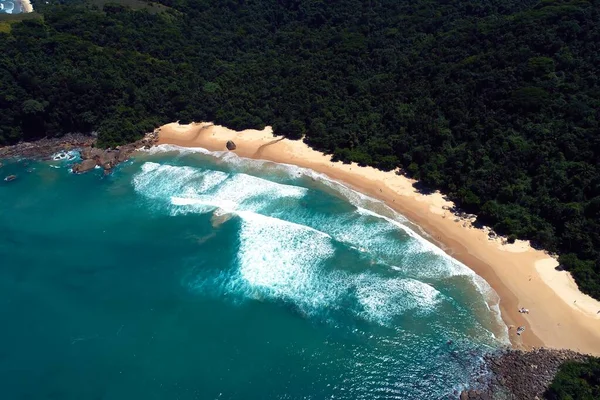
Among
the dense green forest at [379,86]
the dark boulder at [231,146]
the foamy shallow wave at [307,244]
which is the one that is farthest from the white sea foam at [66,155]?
the dark boulder at [231,146]

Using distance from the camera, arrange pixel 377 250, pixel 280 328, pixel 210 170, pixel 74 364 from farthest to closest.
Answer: pixel 210 170 → pixel 377 250 → pixel 280 328 → pixel 74 364

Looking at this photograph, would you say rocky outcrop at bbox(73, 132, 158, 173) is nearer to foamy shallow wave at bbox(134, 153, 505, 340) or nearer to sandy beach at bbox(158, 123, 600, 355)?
foamy shallow wave at bbox(134, 153, 505, 340)

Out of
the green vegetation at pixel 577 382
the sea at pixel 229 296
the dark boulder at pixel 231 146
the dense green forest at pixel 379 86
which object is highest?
the dense green forest at pixel 379 86

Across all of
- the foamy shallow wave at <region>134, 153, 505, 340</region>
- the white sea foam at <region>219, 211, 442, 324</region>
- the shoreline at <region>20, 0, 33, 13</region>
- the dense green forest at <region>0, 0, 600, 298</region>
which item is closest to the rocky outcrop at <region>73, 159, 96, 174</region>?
the dense green forest at <region>0, 0, 600, 298</region>

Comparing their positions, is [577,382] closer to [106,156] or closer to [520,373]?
[520,373]

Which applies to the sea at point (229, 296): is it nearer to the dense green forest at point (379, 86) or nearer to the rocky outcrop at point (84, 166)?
the rocky outcrop at point (84, 166)

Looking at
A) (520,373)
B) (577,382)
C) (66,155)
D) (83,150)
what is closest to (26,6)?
(66,155)

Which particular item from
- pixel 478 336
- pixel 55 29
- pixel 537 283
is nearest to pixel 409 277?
pixel 478 336

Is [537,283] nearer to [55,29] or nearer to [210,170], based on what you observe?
[210,170]
